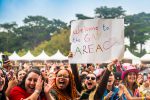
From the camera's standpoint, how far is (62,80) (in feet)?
19.9

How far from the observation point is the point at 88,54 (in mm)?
7629

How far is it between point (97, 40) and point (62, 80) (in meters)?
1.68

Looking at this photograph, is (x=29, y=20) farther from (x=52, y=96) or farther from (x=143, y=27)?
(x=52, y=96)

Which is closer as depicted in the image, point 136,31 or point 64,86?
point 64,86

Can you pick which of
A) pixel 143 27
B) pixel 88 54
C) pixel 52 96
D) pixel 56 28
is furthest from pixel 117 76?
pixel 56 28

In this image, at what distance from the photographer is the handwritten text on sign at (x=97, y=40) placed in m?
7.18

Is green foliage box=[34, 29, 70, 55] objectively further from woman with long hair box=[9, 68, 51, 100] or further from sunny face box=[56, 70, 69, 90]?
woman with long hair box=[9, 68, 51, 100]

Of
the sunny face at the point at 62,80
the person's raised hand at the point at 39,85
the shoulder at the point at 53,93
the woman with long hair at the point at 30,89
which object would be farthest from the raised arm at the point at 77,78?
the person's raised hand at the point at 39,85

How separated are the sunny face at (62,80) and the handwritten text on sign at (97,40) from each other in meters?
1.13

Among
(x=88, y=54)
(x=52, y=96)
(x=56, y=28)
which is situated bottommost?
(x=52, y=96)

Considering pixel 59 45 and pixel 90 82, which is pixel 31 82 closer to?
pixel 90 82

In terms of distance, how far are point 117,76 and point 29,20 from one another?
109 meters

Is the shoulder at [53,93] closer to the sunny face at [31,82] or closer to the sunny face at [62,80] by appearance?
the sunny face at [62,80]

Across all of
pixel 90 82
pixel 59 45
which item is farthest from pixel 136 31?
pixel 90 82
